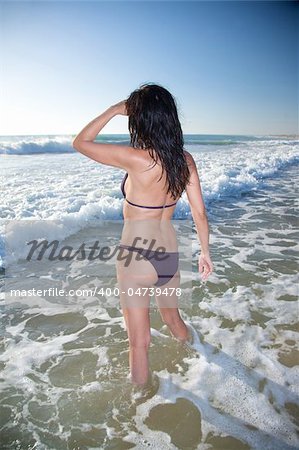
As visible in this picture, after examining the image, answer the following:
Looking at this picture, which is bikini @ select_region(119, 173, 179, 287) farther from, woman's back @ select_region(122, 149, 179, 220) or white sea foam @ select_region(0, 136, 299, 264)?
white sea foam @ select_region(0, 136, 299, 264)

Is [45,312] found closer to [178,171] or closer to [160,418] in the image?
[160,418]

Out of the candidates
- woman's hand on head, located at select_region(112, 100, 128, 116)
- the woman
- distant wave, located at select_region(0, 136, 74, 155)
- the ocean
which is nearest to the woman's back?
the woman

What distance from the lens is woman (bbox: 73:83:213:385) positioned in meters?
2.06

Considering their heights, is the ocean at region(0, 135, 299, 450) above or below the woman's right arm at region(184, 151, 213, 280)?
below

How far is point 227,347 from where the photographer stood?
3.35 metres

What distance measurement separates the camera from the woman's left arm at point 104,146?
7.16 ft

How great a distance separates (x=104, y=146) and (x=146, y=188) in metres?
0.40

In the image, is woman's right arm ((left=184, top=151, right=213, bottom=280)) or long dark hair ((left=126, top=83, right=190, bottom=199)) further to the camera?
woman's right arm ((left=184, top=151, right=213, bottom=280))

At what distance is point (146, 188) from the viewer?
2.25 m

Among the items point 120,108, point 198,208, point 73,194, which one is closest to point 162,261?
point 198,208

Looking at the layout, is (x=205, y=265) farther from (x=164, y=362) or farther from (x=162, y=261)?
(x=164, y=362)

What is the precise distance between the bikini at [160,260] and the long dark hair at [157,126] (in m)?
0.32

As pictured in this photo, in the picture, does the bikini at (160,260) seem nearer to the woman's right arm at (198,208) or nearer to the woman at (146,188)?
the woman at (146,188)

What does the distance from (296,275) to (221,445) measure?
3.07 meters
